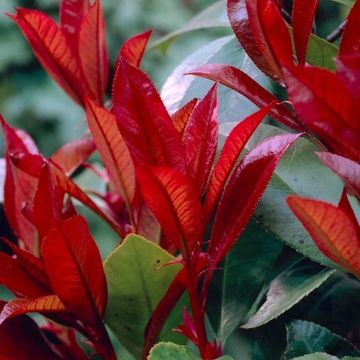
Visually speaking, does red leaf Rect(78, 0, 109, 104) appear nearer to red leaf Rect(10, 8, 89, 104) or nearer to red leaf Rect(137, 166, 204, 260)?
red leaf Rect(10, 8, 89, 104)

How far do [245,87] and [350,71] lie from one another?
123 millimetres

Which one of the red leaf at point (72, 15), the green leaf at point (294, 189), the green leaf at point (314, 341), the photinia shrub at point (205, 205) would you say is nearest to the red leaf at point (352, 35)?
the photinia shrub at point (205, 205)

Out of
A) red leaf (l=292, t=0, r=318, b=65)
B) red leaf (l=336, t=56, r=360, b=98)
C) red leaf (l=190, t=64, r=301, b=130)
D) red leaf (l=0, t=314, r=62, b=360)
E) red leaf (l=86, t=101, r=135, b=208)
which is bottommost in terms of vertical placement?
red leaf (l=0, t=314, r=62, b=360)

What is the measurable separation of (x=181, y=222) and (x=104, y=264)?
0.09m

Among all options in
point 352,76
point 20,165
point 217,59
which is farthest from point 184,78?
point 352,76

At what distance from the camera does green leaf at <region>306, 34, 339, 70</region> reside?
0.64 m

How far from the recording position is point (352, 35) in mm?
505

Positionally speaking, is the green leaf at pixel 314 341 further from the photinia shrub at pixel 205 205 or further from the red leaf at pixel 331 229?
the red leaf at pixel 331 229

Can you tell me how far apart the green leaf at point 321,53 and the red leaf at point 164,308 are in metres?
0.23

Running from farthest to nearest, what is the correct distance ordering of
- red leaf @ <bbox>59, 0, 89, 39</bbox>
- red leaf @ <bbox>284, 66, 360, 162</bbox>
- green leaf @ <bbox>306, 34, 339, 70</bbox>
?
red leaf @ <bbox>59, 0, 89, 39</bbox> → green leaf @ <bbox>306, 34, 339, 70</bbox> → red leaf @ <bbox>284, 66, 360, 162</bbox>

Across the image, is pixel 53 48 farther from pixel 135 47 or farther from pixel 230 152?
pixel 230 152

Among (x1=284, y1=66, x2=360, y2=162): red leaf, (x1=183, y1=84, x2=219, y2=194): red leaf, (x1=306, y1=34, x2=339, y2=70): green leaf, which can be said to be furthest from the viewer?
(x1=306, y1=34, x2=339, y2=70): green leaf

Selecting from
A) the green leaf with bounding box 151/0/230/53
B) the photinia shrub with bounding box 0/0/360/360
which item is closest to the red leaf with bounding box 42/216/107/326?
the photinia shrub with bounding box 0/0/360/360

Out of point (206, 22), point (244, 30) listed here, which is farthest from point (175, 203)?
point (206, 22)
